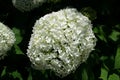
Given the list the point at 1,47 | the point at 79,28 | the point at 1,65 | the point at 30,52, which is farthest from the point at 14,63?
the point at 79,28

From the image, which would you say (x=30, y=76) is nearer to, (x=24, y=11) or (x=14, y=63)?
(x=14, y=63)

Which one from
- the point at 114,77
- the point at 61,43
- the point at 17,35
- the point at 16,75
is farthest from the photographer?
the point at 17,35

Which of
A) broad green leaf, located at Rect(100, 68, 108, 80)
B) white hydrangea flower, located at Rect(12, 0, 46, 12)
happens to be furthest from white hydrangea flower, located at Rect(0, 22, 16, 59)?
broad green leaf, located at Rect(100, 68, 108, 80)

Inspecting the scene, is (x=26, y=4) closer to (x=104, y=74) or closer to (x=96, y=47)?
(x=96, y=47)

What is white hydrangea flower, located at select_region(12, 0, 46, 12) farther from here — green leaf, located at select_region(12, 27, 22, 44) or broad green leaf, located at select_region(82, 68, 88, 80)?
broad green leaf, located at select_region(82, 68, 88, 80)

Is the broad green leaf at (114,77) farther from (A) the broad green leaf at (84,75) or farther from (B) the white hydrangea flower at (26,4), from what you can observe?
(B) the white hydrangea flower at (26,4)

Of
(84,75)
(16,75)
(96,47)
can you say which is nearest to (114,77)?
(84,75)

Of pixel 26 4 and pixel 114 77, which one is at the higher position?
pixel 26 4
